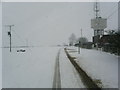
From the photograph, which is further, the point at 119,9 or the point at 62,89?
the point at 119,9

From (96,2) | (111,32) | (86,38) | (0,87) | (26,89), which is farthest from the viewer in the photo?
(86,38)

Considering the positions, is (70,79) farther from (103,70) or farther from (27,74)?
(103,70)

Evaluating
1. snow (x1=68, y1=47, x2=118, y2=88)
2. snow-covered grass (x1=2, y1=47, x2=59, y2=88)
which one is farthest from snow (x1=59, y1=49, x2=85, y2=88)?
snow (x1=68, y1=47, x2=118, y2=88)

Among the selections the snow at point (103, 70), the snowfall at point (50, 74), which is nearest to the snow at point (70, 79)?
the snowfall at point (50, 74)

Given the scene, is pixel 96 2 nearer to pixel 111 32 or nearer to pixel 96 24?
pixel 96 24

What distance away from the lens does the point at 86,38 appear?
165 m

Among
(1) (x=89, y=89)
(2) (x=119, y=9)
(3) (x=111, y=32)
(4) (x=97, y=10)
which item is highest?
(4) (x=97, y=10)

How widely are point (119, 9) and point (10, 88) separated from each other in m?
35.3

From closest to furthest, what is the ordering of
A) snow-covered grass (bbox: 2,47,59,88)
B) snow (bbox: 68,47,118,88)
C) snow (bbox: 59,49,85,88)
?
snow (bbox: 59,49,85,88), snow-covered grass (bbox: 2,47,59,88), snow (bbox: 68,47,118,88)

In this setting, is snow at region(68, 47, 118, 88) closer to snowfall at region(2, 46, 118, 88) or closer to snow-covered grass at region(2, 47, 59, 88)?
snowfall at region(2, 46, 118, 88)

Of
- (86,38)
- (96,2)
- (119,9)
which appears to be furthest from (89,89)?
(86,38)

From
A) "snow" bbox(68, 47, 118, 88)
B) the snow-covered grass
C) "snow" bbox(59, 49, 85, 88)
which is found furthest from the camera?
"snow" bbox(68, 47, 118, 88)

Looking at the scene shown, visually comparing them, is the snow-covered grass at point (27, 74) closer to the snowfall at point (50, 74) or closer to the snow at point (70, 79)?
the snowfall at point (50, 74)

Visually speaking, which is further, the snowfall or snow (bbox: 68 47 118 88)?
snow (bbox: 68 47 118 88)
